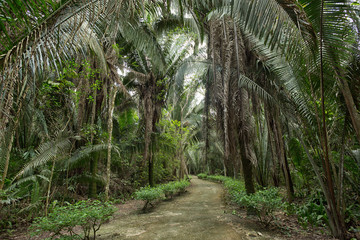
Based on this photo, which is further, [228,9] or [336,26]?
[228,9]

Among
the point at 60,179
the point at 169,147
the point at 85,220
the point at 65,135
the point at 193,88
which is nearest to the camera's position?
the point at 85,220

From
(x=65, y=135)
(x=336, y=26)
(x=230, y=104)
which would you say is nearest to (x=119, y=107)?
(x=65, y=135)

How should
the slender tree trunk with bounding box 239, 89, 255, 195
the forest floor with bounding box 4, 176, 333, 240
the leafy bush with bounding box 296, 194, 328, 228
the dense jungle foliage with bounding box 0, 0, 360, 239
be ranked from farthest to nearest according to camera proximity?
the slender tree trunk with bounding box 239, 89, 255, 195 → the leafy bush with bounding box 296, 194, 328, 228 → the forest floor with bounding box 4, 176, 333, 240 → the dense jungle foliage with bounding box 0, 0, 360, 239

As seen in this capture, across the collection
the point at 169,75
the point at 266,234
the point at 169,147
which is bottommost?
the point at 266,234

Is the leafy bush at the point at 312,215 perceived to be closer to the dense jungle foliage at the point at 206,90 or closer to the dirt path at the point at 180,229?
the dense jungle foliage at the point at 206,90

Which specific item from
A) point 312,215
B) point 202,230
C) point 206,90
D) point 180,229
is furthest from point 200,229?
point 206,90

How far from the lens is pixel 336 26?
2898 millimetres

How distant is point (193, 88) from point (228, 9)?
1021 cm

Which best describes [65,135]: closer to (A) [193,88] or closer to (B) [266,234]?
(B) [266,234]

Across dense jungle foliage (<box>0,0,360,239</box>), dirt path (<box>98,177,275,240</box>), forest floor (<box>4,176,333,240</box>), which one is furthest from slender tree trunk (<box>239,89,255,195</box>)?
dirt path (<box>98,177,275,240</box>)

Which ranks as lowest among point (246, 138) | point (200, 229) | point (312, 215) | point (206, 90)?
point (200, 229)

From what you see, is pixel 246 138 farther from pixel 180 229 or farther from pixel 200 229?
pixel 180 229

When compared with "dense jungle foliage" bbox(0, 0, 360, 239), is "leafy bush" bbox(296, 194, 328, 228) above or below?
below

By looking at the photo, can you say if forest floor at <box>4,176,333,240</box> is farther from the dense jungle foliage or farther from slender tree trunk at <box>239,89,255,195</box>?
slender tree trunk at <box>239,89,255,195</box>
